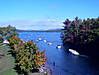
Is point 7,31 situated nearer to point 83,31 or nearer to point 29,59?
point 83,31

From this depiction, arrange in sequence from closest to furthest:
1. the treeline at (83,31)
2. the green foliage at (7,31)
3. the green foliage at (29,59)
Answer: the green foliage at (29,59)
the treeline at (83,31)
the green foliage at (7,31)

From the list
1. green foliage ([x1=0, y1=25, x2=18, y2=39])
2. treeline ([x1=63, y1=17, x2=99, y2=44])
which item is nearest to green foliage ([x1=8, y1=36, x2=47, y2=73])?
treeline ([x1=63, y1=17, x2=99, y2=44])

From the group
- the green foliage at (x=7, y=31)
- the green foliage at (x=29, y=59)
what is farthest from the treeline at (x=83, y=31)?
the green foliage at (x=29, y=59)

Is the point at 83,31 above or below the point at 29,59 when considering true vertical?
above

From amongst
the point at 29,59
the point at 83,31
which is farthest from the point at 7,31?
the point at 29,59

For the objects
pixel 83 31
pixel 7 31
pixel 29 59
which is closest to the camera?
pixel 29 59

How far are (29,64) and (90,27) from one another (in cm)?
6118

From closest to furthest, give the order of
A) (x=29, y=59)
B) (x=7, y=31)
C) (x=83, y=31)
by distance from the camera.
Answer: (x=29, y=59), (x=83, y=31), (x=7, y=31)

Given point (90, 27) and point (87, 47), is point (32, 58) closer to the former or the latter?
point (87, 47)

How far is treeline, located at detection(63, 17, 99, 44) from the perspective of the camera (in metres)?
89.3

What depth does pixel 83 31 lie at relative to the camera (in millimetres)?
102500

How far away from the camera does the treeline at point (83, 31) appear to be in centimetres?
8931

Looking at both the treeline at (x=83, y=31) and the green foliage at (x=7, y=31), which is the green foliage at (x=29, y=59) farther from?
the green foliage at (x=7, y=31)

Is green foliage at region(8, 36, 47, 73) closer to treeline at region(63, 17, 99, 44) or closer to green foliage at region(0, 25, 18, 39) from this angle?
treeline at region(63, 17, 99, 44)
